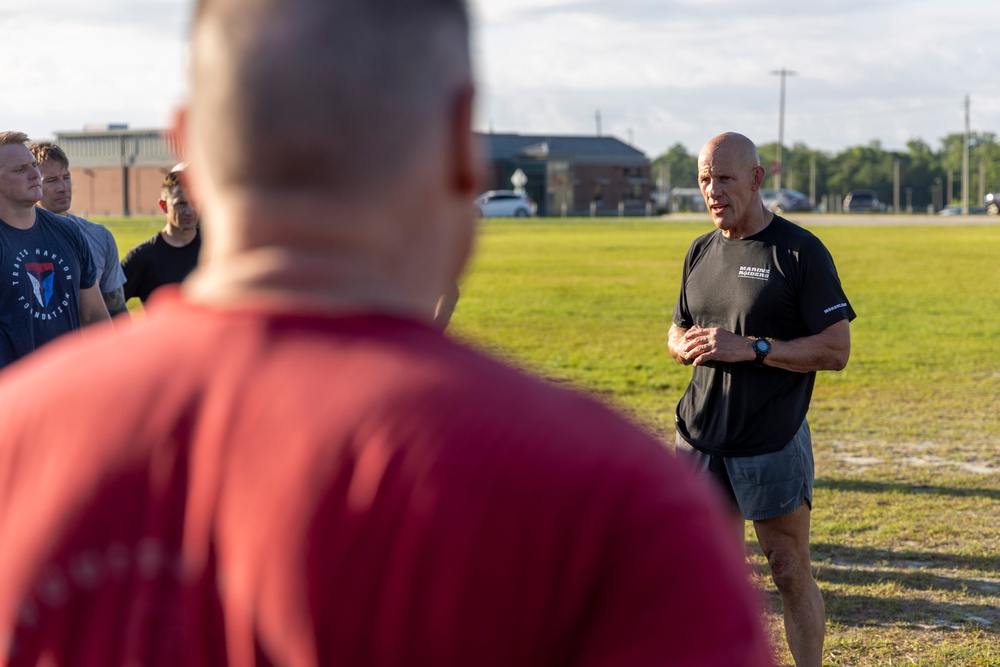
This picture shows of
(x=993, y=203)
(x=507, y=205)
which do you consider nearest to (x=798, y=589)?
(x=507, y=205)

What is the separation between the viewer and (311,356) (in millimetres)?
1173

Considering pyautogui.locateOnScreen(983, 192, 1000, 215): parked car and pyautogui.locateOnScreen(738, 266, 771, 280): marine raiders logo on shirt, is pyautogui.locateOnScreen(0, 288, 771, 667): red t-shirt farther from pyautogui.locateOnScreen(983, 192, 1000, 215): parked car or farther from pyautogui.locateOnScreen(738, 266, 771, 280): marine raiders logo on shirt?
pyautogui.locateOnScreen(983, 192, 1000, 215): parked car

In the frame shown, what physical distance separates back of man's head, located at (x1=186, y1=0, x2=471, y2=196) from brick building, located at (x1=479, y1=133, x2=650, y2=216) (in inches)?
3734

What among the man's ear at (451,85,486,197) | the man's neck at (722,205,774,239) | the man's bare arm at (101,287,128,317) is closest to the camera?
the man's ear at (451,85,486,197)

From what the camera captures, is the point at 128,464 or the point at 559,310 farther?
the point at 559,310

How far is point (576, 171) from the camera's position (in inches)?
4028

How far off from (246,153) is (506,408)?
0.37 m

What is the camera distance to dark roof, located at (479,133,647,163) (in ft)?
339

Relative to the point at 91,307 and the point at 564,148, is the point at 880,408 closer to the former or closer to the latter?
the point at 91,307

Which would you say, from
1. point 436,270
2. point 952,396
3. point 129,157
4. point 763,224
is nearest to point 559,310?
point 952,396

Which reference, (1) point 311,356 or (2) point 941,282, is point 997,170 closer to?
(2) point 941,282

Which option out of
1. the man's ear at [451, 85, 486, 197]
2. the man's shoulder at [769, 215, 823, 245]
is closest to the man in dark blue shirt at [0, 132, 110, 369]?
the man's shoulder at [769, 215, 823, 245]

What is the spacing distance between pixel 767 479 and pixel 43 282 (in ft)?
11.9

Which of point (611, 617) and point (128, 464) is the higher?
point (128, 464)
